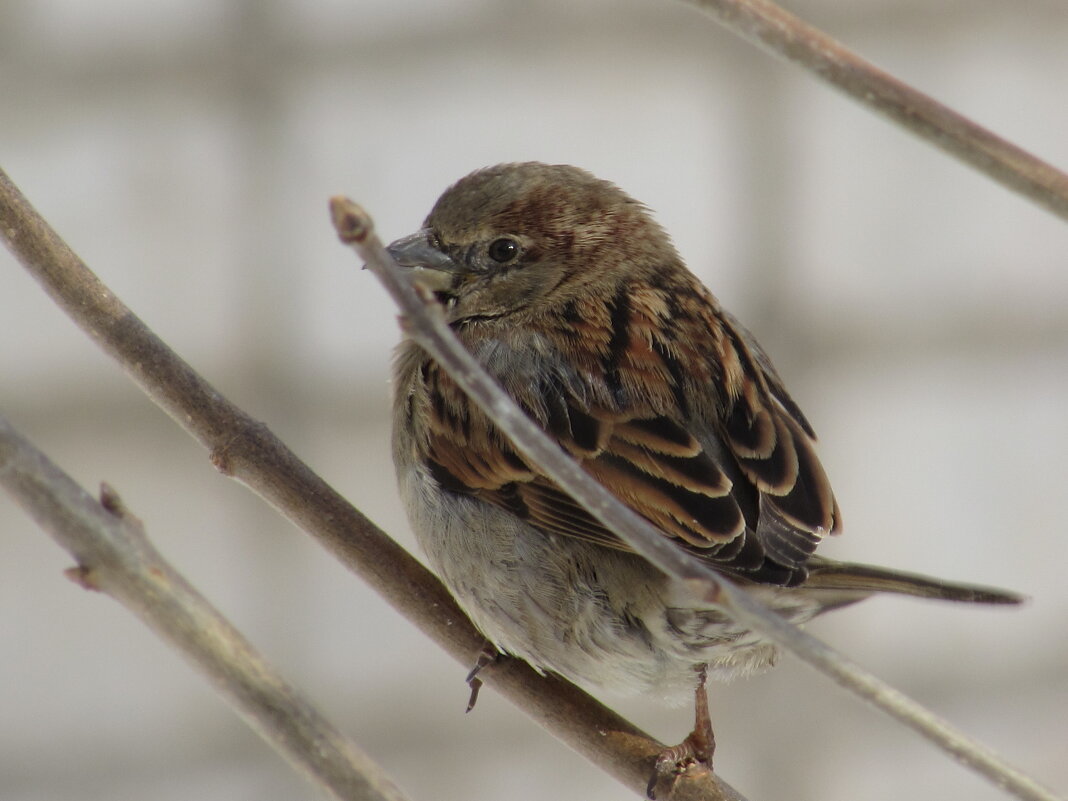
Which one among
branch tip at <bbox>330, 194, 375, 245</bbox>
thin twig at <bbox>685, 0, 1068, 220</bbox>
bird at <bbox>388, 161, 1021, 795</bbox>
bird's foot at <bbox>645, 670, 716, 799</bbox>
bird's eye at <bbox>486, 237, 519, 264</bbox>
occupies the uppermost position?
thin twig at <bbox>685, 0, 1068, 220</bbox>

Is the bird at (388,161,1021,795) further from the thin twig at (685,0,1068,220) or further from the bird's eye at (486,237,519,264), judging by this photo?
the thin twig at (685,0,1068,220)

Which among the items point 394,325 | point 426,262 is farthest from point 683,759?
point 394,325

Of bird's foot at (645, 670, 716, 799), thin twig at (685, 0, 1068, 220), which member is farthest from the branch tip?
bird's foot at (645, 670, 716, 799)

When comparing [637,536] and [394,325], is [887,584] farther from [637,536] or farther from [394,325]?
[394,325]

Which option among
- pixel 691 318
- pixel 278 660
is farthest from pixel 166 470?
pixel 691 318

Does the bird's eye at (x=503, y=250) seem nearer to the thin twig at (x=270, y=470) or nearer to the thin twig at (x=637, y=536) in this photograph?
the thin twig at (x=270, y=470)

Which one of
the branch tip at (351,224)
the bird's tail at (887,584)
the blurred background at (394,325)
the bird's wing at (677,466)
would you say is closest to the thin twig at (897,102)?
the branch tip at (351,224)
